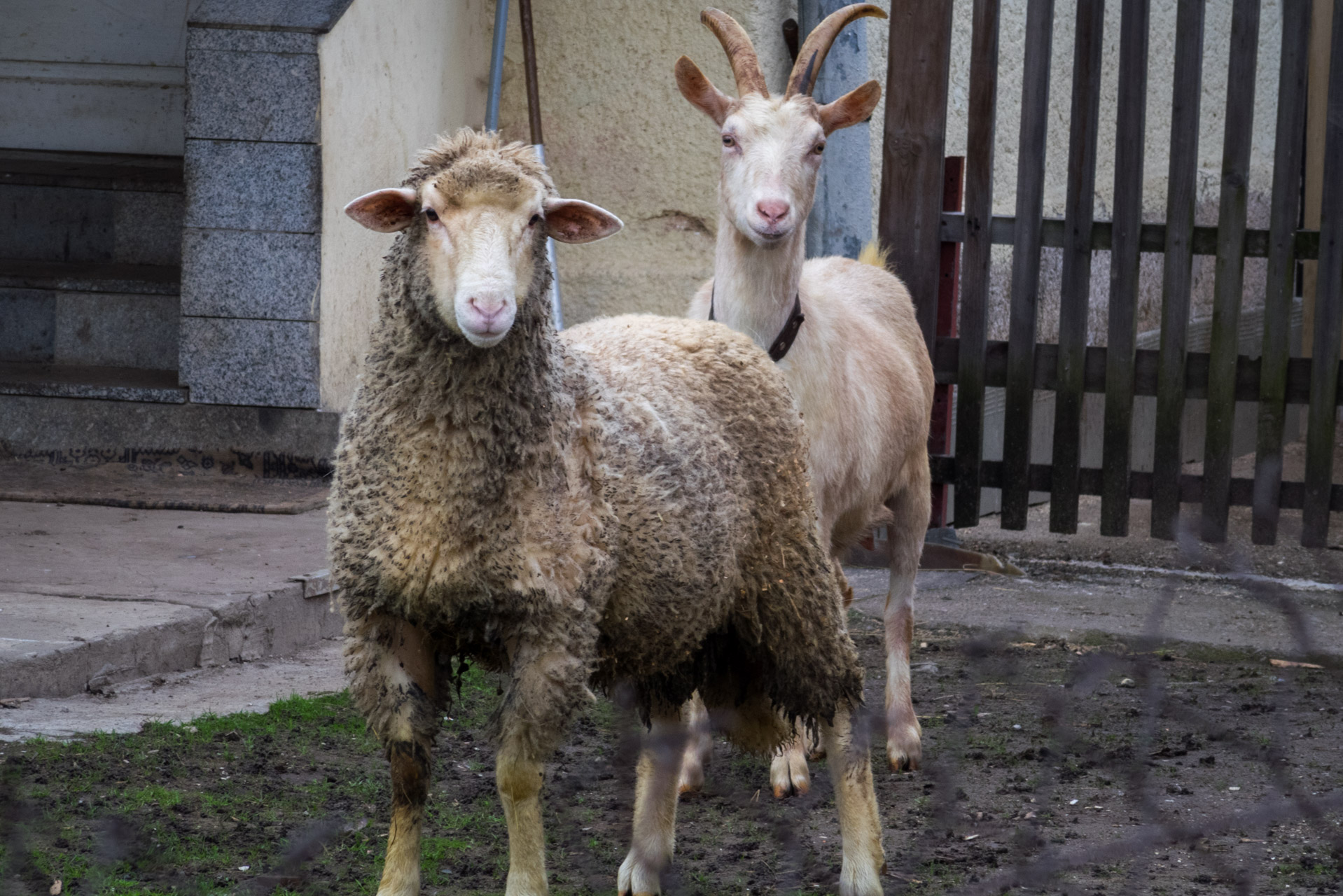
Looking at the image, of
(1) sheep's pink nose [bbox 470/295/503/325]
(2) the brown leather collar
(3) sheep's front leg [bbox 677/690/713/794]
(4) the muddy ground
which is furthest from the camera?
(2) the brown leather collar

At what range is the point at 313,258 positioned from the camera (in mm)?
6305

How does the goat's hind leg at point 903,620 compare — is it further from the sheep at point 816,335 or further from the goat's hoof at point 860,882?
the goat's hoof at point 860,882

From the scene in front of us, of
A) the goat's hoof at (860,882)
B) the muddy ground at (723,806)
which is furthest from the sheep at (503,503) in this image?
the goat's hoof at (860,882)

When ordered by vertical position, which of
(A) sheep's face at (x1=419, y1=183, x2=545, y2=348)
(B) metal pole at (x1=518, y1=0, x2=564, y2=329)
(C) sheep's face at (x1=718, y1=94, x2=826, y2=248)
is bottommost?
(A) sheep's face at (x1=419, y1=183, x2=545, y2=348)

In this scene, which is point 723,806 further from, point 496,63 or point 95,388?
point 496,63

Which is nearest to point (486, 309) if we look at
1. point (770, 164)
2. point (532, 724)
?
point (532, 724)

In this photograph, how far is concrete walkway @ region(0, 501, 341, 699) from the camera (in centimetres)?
404

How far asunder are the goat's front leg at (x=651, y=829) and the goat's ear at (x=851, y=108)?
6.69ft

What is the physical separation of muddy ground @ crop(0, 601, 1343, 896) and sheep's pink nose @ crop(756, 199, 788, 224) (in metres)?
1.31

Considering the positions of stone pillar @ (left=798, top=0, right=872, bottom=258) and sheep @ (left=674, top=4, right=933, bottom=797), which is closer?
sheep @ (left=674, top=4, right=933, bottom=797)

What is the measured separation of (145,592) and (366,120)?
8.97 ft

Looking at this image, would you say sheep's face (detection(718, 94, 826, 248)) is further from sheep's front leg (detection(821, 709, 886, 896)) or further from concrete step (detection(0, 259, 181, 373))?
concrete step (detection(0, 259, 181, 373))

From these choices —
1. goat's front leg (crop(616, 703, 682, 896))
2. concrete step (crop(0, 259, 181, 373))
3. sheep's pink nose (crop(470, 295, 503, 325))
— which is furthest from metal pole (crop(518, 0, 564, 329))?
sheep's pink nose (crop(470, 295, 503, 325))

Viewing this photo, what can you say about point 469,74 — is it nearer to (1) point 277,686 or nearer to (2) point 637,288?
(2) point 637,288
